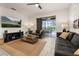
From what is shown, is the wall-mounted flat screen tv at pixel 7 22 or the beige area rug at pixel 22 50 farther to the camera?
the wall-mounted flat screen tv at pixel 7 22

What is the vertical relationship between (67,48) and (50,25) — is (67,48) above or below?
below

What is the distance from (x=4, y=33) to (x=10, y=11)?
1262 mm

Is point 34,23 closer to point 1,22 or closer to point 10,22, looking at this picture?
point 10,22

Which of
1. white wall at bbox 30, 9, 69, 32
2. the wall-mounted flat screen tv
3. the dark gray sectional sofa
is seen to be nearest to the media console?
the wall-mounted flat screen tv

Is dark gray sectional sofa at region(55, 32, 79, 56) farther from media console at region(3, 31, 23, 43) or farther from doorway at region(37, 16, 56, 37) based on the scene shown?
media console at region(3, 31, 23, 43)

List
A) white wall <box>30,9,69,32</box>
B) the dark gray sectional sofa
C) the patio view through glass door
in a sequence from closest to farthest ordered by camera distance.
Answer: the dark gray sectional sofa → the patio view through glass door → white wall <box>30,9,69,32</box>

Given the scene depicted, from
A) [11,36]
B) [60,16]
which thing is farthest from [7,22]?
[60,16]

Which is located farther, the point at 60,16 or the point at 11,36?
the point at 60,16

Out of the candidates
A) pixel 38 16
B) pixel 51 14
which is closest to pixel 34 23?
pixel 38 16

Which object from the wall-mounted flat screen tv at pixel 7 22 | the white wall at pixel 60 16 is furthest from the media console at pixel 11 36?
the white wall at pixel 60 16

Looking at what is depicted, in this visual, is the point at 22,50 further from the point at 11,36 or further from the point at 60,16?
the point at 60,16

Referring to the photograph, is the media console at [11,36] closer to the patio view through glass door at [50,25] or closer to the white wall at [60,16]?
the white wall at [60,16]

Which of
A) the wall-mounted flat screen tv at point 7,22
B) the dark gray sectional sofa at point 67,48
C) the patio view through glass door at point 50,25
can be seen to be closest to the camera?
the dark gray sectional sofa at point 67,48

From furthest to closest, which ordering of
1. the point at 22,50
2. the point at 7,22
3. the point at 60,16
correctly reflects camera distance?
the point at 60,16, the point at 7,22, the point at 22,50
